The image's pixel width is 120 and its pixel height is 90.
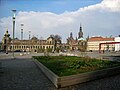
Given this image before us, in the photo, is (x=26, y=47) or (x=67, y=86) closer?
(x=67, y=86)

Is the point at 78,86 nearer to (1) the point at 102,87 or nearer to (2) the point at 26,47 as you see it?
(1) the point at 102,87

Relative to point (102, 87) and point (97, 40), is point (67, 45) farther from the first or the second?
point (102, 87)

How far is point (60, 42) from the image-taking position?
14400cm

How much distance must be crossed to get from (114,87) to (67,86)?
91.3 inches

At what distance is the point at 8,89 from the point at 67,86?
2.87 metres

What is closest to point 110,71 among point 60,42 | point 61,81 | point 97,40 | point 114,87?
point 114,87

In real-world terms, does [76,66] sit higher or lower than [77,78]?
higher

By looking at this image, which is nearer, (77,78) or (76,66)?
(77,78)

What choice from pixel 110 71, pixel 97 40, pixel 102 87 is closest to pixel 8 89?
pixel 102 87

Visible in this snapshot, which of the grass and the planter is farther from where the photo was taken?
the grass

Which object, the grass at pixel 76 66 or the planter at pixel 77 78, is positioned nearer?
the planter at pixel 77 78

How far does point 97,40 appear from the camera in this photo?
7864 inches

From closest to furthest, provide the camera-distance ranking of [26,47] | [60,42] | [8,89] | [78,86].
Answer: [8,89] < [78,86] < [60,42] < [26,47]

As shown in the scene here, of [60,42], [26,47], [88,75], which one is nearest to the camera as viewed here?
[88,75]
